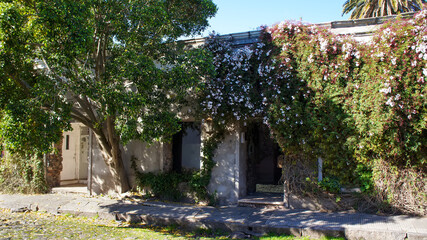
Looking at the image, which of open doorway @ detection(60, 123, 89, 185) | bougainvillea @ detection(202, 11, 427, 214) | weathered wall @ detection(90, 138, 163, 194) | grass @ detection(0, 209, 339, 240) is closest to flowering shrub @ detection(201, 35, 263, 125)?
bougainvillea @ detection(202, 11, 427, 214)

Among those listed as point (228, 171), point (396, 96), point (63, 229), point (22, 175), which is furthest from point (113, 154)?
point (396, 96)

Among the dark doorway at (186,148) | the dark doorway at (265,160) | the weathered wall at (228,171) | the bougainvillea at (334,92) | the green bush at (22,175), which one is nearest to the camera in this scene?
the bougainvillea at (334,92)

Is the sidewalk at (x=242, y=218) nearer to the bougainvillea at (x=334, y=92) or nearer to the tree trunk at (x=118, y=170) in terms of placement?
the tree trunk at (x=118, y=170)

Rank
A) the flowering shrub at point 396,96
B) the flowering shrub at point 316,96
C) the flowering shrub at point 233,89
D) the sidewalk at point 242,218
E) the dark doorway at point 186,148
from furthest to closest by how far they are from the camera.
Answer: the dark doorway at point 186,148 < the flowering shrub at point 233,89 < the flowering shrub at point 316,96 < the flowering shrub at point 396,96 < the sidewalk at point 242,218

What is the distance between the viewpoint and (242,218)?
8.42m

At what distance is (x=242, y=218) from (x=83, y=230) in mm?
3733

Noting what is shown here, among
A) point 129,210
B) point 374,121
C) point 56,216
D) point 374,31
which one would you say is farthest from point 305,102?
point 56,216

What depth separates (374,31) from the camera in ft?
27.9

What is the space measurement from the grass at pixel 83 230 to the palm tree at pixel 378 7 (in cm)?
1602

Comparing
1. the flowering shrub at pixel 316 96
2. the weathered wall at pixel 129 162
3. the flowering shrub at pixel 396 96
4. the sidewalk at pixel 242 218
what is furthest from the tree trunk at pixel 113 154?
the flowering shrub at pixel 396 96

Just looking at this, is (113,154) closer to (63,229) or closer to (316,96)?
(63,229)

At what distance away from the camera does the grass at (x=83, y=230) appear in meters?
7.46

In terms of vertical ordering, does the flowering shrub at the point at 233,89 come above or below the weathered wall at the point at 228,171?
above

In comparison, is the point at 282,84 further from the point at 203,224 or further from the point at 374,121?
the point at 203,224
